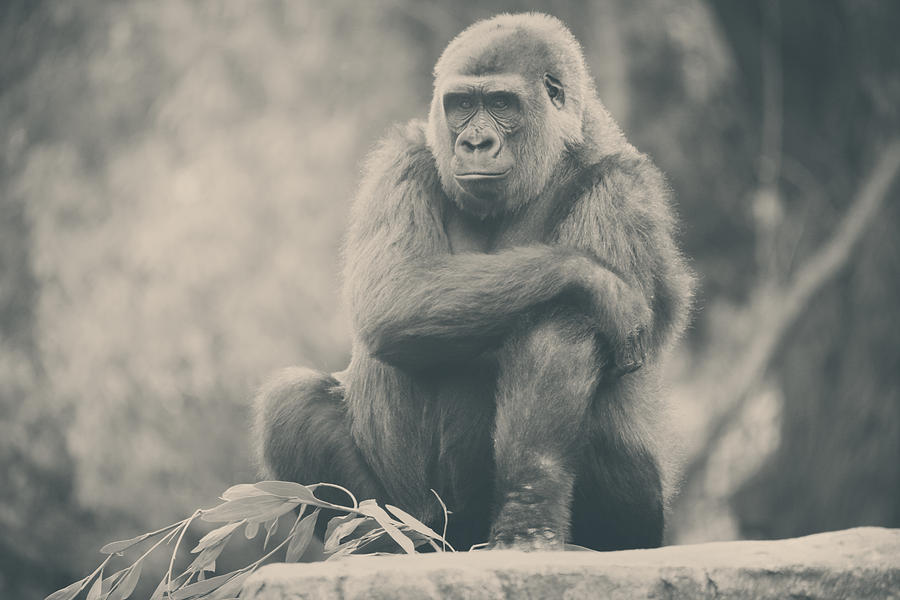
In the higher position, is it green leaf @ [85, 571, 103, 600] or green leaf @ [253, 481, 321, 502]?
green leaf @ [253, 481, 321, 502]

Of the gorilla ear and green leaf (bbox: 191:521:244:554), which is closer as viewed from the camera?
green leaf (bbox: 191:521:244:554)

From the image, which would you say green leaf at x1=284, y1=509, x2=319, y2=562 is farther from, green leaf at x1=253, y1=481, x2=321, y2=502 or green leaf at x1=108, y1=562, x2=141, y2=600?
green leaf at x1=108, y1=562, x2=141, y2=600

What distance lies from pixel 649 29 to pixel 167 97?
377cm

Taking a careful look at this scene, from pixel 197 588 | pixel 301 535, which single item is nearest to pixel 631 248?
pixel 301 535

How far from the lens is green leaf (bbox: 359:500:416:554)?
3.16 metres

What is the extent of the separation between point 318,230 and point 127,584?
5.23m

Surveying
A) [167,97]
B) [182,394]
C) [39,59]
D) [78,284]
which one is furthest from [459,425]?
[39,59]

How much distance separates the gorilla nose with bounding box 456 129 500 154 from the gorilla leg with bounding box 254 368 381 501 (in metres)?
1.03

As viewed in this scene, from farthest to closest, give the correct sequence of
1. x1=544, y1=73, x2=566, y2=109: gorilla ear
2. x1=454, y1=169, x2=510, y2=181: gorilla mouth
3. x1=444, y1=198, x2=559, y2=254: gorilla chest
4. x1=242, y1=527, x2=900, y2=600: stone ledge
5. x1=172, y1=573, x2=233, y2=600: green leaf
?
x1=544, y1=73, x2=566, y2=109: gorilla ear
x1=444, y1=198, x2=559, y2=254: gorilla chest
x1=454, y1=169, x2=510, y2=181: gorilla mouth
x1=172, y1=573, x2=233, y2=600: green leaf
x1=242, y1=527, x2=900, y2=600: stone ledge

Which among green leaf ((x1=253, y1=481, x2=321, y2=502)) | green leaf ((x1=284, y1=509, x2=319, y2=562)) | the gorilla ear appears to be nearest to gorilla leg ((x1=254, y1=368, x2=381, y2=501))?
green leaf ((x1=284, y1=509, x2=319, y2=562))

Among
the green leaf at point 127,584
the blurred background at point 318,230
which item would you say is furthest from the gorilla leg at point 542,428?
the blurred background at point 318,230

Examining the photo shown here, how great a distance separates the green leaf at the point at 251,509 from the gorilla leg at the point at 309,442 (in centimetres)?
53

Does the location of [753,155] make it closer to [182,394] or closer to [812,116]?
[812,116]

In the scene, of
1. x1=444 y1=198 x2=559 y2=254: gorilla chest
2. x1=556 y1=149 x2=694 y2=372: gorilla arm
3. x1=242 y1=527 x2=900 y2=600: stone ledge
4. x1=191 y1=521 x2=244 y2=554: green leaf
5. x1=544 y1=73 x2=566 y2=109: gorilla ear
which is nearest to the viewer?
x1=242 y1=527 x2=900 y2=600: stone ledge
